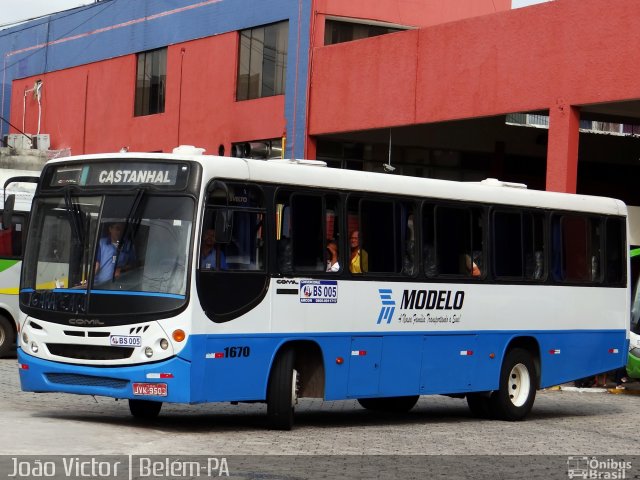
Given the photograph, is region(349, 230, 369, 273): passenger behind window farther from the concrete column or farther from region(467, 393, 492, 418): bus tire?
the concrete column

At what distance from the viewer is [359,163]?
3594cm

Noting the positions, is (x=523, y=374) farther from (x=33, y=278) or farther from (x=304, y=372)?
(x=33, y=278)

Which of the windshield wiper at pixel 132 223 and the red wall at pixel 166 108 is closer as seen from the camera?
the windshield wiper at pixel 132 223

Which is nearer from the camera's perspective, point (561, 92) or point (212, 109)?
point (561, 92)

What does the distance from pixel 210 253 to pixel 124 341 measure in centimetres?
122

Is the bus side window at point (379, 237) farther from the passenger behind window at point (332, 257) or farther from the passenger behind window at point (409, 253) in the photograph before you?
the passenger behind window at point (332, 257)

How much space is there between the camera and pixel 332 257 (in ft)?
50.6

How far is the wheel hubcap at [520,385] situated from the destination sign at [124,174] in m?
6.03

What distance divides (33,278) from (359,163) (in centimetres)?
2166

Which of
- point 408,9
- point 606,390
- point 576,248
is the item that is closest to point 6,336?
point 606,390

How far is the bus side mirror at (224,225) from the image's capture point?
1397 cm

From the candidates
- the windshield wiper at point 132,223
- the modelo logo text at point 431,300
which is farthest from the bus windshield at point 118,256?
the modelo logo text at point 431,300

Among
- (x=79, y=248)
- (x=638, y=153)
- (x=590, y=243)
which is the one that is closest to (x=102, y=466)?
(x=79, y=248)

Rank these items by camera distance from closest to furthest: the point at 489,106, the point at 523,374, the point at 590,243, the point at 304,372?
the point at 304,372, the point at 523,374, the point at 590,243, the point at 489,106
